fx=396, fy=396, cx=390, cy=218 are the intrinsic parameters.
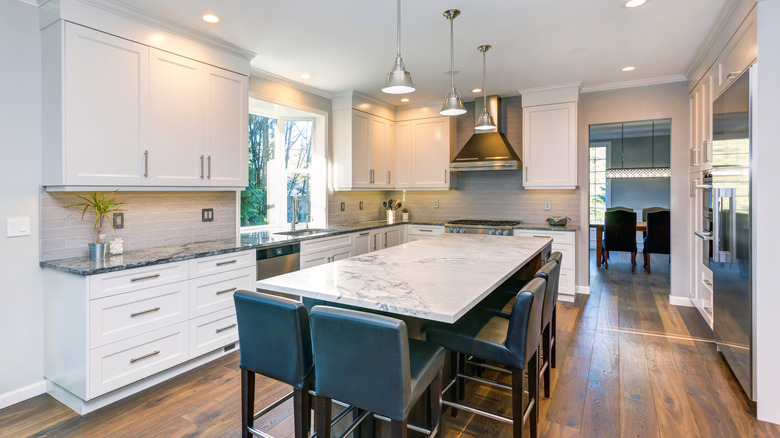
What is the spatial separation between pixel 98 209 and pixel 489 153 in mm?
4070

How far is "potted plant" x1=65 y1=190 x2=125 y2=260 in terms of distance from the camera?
8.39 ft

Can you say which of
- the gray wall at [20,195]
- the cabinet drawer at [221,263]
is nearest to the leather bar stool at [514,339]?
the cabinet drawer at [221,263]

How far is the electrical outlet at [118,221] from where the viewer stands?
282cm

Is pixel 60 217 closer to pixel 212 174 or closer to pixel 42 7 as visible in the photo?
pixel 212 174

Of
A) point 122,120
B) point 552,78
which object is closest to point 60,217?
point 122,120

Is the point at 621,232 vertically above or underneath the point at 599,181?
underneath

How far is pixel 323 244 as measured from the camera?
407cm

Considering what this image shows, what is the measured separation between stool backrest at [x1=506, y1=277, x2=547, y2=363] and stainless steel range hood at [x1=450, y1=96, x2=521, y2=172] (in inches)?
133

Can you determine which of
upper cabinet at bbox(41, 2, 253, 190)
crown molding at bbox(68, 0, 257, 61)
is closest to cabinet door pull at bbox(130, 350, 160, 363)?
upper cabinet at bbox(41, 2, 253, 190)

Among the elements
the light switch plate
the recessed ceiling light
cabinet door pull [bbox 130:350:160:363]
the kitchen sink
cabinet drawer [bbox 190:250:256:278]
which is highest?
the recessed ceiling light

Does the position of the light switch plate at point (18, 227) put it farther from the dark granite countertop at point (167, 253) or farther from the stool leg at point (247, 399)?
the stool leg at point (247, 399)

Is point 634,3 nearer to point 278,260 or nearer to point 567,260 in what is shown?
point 567,260

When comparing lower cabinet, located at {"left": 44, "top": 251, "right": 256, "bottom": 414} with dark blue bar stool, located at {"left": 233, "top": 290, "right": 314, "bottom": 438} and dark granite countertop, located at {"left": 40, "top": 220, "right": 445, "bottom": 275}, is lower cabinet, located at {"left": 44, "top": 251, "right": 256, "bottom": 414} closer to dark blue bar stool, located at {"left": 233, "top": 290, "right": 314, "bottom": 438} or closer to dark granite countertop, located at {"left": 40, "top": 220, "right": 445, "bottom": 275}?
dark granite countertop, located at {"left": 40, "top": 220, "right": 445, "bottom": 275}

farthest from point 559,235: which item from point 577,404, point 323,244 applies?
point 323,244
